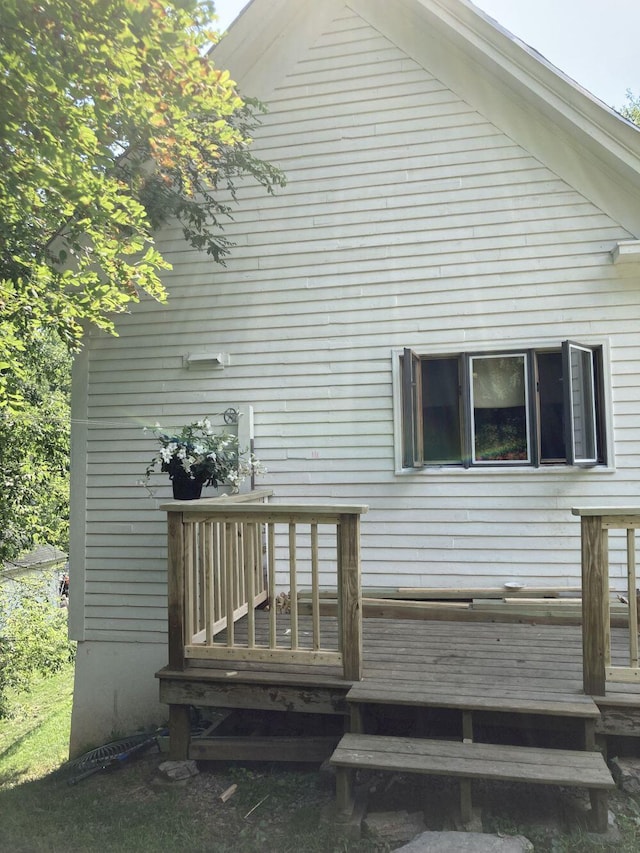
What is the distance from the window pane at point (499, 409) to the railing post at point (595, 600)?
6.06 feet

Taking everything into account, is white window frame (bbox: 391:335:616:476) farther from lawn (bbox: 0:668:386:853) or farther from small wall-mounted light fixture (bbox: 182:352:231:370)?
lawn (bbox: 0:668:386:853)

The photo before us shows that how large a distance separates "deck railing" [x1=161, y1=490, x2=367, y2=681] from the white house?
1316 millimetres

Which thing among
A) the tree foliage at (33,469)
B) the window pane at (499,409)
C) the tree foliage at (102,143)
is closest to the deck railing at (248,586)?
the window pane at (499,409)

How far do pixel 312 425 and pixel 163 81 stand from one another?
9.81ft

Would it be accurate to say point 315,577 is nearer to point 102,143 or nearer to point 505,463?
point 505,463

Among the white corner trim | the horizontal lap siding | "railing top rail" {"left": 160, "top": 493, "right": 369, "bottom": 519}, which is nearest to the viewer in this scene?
"railing top rail" {"left": 160, "top": 493, "right": 369, "bottom": 519}

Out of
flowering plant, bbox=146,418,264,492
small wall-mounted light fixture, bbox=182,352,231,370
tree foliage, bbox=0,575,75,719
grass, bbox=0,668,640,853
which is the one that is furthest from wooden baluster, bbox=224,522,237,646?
tree foliage, bbox=0,575,75,719

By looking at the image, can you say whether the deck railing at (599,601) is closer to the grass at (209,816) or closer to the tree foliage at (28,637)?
the grass at (209,816)

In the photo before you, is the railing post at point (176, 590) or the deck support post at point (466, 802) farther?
the railing post at point (176, 590)

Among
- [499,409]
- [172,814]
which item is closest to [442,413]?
[499,409]

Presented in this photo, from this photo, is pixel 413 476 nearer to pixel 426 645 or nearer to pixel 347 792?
pixel 426 645

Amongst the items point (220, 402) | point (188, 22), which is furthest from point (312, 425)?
point (188, 22)

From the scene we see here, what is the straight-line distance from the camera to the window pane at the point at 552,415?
5.19 metres

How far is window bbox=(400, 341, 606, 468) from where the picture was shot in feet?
16.8
